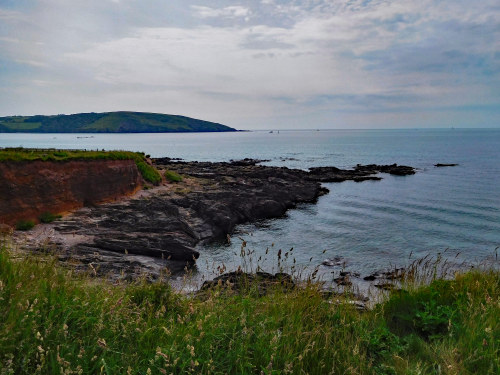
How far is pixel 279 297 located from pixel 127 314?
2.64 meters

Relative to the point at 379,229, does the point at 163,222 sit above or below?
above

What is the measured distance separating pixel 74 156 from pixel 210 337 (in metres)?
22.8

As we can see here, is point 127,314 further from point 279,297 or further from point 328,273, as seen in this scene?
point 328,273

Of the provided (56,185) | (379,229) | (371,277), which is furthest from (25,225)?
(379,229)

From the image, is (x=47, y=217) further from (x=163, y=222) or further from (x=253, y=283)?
(x=253, y=283)

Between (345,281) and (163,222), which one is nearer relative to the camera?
(345,281)

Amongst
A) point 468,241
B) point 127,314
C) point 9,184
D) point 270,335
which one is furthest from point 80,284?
point 468,241

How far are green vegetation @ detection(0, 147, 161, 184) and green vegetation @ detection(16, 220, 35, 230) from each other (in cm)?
377

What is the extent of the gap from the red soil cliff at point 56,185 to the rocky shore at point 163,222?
115 centimetres

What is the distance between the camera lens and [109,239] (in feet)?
58.7

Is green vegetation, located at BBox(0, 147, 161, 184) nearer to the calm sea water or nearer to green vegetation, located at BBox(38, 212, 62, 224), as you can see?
green vegetation, located at BBox(38, 212, 62, 224)

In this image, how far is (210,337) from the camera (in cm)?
454

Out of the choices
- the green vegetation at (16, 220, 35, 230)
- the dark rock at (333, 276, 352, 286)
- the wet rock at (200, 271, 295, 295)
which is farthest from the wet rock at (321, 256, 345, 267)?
the green vegetation at (16, 220, 35, 230)

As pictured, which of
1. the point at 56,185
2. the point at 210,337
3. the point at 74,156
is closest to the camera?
the point at 210,337
